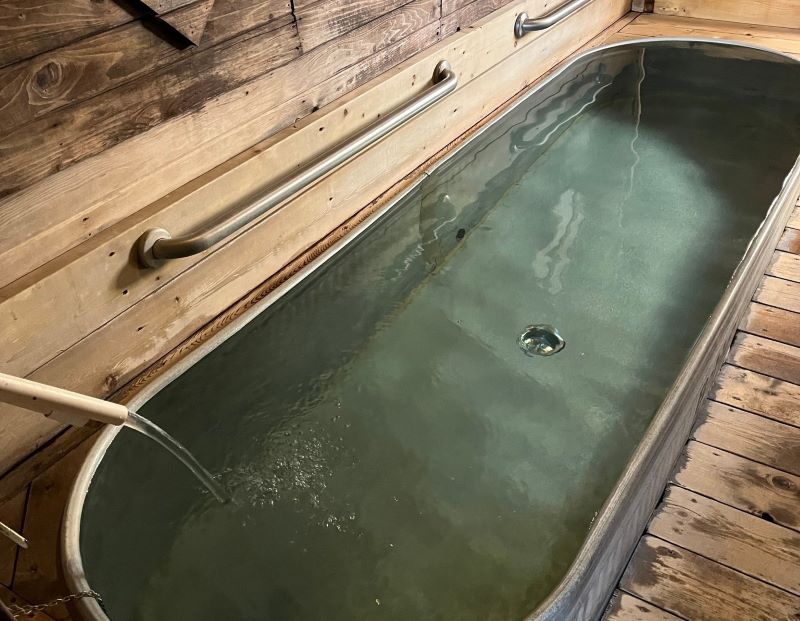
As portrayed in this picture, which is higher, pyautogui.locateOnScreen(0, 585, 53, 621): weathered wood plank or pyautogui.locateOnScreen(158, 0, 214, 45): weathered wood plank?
pyautogui.locateOnScreen(158, 0, 214, 45): weathered wood plank

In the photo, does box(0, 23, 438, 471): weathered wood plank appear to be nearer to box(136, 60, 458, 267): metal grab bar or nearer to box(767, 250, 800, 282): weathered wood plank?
box(136, 60, 458, 267): metal grab bar

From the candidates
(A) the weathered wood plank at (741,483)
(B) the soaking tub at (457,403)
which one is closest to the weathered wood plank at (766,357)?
(B) the soaking tub at (457,403)

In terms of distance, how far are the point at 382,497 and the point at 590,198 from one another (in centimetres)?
148

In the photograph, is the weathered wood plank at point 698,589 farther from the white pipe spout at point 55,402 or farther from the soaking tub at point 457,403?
the white pipe spout at point 55,402

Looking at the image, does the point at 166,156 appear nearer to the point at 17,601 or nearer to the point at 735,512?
the point at 17,601

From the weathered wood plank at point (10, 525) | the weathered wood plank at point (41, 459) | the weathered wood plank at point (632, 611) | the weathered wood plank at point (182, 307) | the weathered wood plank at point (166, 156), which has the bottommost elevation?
the weathered wood plank at point (632, 611)

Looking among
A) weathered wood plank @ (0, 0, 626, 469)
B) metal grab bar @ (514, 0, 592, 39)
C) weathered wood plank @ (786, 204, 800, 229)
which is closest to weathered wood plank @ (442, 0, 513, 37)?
weathered wood plank @ (0, 0, 626, 469)

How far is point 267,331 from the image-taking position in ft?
6.02

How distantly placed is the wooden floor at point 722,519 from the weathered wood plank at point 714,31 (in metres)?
2.05

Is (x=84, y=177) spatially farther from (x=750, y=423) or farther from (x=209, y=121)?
(x=750, y=423)

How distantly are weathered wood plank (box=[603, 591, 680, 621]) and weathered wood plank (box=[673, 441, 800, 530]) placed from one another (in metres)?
0.29

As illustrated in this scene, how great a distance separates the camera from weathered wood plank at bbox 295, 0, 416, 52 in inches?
66.7

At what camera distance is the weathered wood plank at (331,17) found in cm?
169

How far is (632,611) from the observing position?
1315mm
